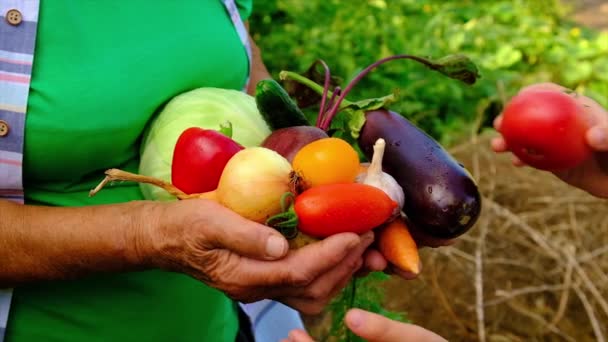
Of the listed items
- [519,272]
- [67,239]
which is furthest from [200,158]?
[519,272]

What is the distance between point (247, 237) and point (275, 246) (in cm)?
5

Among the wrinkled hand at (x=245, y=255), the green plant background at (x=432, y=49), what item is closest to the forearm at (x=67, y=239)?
the wrinkled hand at (x=245, y=255)

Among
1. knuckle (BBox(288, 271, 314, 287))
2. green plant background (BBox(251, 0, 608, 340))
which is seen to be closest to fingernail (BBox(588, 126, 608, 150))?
knuckle (BBox(288, 271, 314, 287))

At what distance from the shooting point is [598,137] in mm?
1269

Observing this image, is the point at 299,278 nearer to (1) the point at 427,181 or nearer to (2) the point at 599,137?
(1) the point at 427,181

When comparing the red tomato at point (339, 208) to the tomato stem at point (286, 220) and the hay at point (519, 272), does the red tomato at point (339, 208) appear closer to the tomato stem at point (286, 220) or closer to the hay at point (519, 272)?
the tomato stem at point (286, 220)

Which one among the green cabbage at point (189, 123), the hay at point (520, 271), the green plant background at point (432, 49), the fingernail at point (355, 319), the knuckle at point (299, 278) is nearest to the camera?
the fingernail at point (355, 319)

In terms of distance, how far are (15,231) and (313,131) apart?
2.17 feet

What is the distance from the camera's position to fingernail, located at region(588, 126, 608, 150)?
4.16ft

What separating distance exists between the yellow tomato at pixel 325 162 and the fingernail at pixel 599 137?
49 cm

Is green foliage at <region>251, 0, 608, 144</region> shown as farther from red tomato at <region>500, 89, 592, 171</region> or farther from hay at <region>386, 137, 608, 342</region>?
red tomato at <region>500, 89, 592, 171</region>

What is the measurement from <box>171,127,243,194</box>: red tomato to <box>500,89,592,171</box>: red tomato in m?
0.61

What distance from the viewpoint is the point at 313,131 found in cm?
136

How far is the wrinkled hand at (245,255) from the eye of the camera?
45.4 inches
